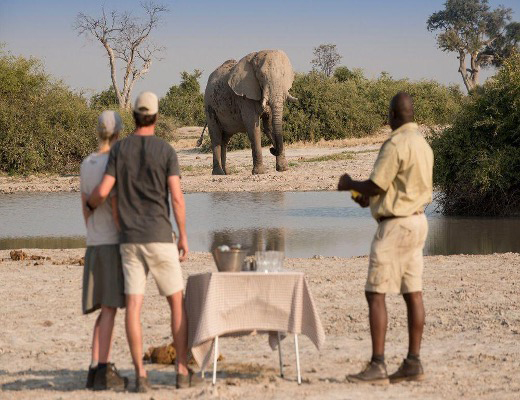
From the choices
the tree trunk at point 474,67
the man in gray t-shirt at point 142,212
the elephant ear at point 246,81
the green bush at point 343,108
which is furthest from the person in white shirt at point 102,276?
the tree trunk at point 474,67

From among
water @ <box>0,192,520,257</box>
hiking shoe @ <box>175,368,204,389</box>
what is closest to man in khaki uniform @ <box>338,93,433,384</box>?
hiking shoe @ <box>175,368,204,389</box>

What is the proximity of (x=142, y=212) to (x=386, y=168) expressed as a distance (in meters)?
1.59

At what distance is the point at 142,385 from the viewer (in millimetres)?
7035

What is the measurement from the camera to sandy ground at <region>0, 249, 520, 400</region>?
719 cm

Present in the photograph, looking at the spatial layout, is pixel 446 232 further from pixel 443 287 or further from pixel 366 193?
pixel 366 193

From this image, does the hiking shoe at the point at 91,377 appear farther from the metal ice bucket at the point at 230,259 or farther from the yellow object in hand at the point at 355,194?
the yellow object in hand at the point at 355,194

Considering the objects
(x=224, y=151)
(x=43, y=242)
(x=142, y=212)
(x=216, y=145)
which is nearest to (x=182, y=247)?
(x=142, y=212)

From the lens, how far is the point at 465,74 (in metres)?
71.5

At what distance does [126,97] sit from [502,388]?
55.4 m

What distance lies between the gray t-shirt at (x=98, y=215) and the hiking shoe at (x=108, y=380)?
81 cm

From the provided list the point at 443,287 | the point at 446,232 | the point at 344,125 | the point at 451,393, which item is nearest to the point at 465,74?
the point at 344,125

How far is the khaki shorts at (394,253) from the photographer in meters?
7.21

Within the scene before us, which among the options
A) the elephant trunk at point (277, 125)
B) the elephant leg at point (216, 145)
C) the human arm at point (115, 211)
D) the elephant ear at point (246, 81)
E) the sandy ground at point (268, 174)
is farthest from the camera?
the elephant leg at point (216, 145)

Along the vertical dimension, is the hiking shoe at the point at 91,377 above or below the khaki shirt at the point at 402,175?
below
